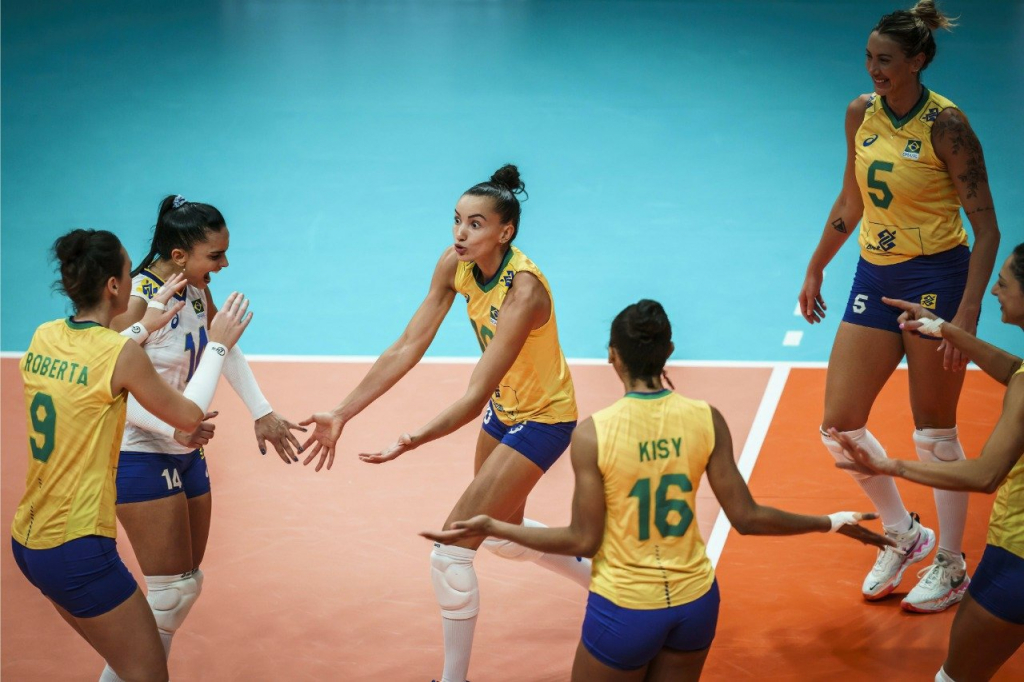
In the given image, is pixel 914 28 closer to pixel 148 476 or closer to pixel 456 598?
pixel 456 598

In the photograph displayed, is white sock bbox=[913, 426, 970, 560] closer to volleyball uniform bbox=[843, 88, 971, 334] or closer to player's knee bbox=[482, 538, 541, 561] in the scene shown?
volleyball uniform bbox=[843, 88, 971, 334]

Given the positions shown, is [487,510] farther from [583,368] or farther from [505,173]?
[583,368]

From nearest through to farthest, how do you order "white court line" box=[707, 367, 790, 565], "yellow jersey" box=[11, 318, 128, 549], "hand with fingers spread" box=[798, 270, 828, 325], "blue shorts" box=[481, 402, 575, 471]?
"yellow jersey" box=[11, 318, 128, 549]
"blue shorts" box=[481, 402, 575, 471]
"hand with fingers spread" box=[798, 270, 828, 325]
"white court line" box=[707, 367, 790, 565]

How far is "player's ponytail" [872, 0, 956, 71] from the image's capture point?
5.31m

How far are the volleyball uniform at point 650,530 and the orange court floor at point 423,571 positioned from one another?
162 centimetres

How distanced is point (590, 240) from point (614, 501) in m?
7.44

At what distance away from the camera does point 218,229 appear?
504 cm

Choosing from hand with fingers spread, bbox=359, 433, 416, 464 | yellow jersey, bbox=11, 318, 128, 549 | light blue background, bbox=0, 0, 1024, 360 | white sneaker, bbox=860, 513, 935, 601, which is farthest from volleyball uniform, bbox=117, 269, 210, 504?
light blue background, bbox=0, 0, 1024, 360

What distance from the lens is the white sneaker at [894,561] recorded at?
580cm

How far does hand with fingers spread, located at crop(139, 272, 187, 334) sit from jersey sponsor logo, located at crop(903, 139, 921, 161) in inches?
129

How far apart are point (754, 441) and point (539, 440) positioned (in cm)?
295

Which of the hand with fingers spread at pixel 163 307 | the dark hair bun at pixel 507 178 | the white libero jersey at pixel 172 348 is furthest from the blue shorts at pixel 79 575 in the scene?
the dark hair bun at pixel 507 178

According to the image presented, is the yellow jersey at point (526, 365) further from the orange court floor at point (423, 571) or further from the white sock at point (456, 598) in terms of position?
the orange court floor at point (423, 571)

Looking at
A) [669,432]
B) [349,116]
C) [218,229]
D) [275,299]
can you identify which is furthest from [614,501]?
[349,116]
